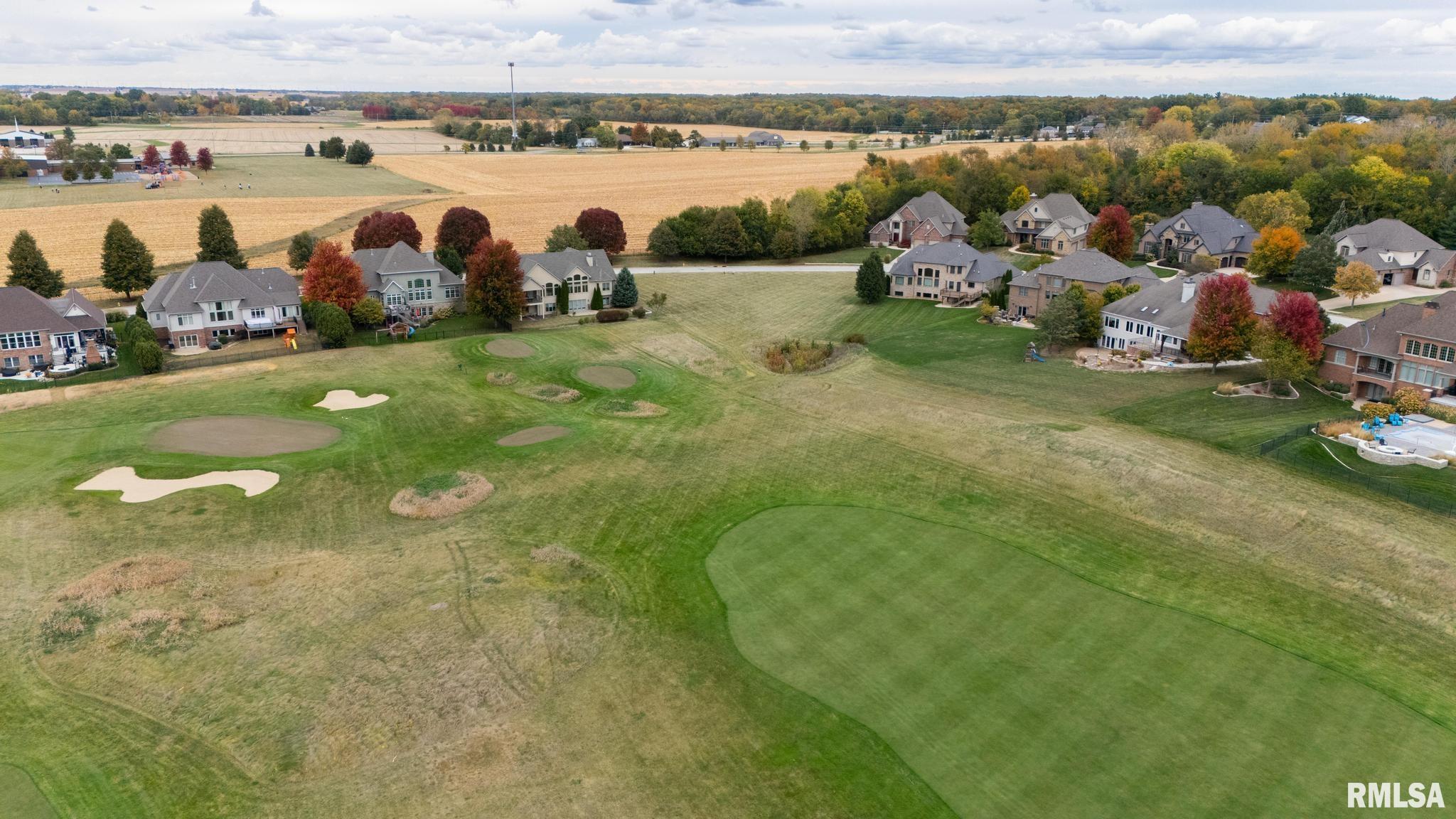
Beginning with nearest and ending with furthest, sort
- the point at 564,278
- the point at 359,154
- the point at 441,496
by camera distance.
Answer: the point at 441,496, the point at 564,278, the point at 359,154

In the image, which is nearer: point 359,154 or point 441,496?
point 441,496

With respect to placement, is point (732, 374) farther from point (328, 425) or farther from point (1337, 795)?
point (1337, 795)

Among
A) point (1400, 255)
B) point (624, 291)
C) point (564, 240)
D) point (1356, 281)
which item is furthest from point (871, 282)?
point (1400, 255)

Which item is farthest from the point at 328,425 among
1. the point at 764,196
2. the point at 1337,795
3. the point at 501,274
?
the point at 764,196

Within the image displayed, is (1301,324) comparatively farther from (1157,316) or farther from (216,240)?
(216,240)

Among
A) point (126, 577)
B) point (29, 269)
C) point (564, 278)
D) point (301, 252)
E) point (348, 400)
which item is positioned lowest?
point (126, 577)

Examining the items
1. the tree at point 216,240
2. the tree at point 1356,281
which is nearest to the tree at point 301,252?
the tree at point 216,240

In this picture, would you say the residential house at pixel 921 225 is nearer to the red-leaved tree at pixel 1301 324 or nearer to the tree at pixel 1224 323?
the tree at pixel 1224 323
